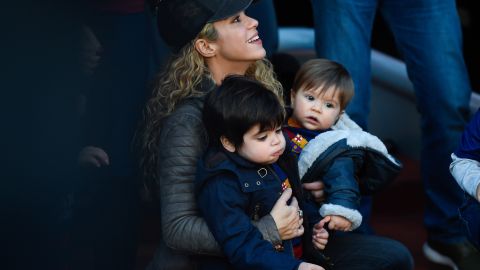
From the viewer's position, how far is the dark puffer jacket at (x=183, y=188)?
81.4 inches

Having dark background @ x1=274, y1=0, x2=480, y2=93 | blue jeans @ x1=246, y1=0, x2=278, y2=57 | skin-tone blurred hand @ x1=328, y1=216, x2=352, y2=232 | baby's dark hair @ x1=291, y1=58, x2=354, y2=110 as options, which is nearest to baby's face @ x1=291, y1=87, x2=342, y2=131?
baby's dark hair @ x1=291, y1=58, x2=354, y2=110

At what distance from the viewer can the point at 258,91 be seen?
80.1 inches

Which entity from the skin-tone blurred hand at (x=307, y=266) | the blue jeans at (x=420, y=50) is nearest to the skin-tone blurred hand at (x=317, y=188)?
the skin-tone blurred hand at (x=307, y=266)

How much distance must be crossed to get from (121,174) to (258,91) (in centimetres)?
47

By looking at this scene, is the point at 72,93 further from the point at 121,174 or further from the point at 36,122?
the point at 121,174

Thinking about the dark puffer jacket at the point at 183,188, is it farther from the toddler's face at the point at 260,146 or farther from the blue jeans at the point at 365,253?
the blue jeans at the point at 365,253

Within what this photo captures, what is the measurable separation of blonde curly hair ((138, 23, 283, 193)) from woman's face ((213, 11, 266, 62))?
0.07 ft

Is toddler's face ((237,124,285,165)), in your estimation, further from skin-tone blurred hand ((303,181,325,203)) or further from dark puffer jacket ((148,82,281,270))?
skin-tone blurred hand ((303,181,325,203))

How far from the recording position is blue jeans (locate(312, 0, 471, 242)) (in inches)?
113

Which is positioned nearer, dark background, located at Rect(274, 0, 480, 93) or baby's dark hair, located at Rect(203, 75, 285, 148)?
baby's dark hair, located at Rect(203, 75, 285, 148)

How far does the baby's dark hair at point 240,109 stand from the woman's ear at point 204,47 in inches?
8.0

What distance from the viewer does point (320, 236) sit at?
7.29 ft

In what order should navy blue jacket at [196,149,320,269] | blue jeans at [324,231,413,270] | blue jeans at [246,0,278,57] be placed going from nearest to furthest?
navy blue jacket at [196,149,320,269] < blue jeans at [324,231,413,270] < blue jeans at [246,0,278,57]

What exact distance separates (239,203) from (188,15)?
0.48 m
